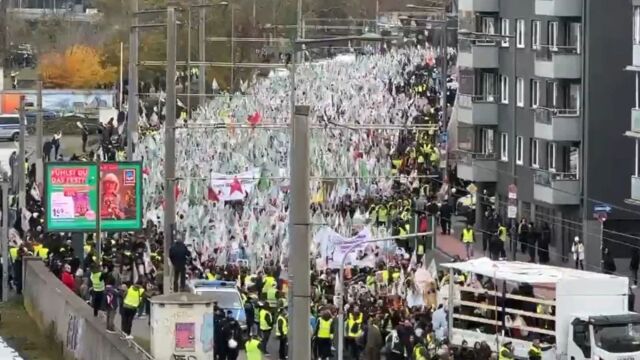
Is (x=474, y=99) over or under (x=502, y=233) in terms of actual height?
over

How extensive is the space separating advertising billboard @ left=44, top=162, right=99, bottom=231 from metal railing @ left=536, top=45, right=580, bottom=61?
68.1ft

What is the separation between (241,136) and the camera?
5912cm

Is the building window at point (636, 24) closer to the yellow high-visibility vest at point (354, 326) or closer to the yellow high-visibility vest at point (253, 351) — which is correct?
the yellow high-visibility vest at point (354, 326)

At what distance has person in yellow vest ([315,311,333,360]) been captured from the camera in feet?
105

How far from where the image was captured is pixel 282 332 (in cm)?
3250

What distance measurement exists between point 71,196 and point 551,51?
21593 mm

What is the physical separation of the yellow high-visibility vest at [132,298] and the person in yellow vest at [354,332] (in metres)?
4.05

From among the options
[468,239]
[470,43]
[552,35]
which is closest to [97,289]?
[468,239]

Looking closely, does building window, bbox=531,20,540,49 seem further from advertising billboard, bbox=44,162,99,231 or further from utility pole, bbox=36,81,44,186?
advertising billboard, bbox=44,162,99,231

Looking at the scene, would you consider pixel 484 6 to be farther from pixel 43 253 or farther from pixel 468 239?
pixel 43 253

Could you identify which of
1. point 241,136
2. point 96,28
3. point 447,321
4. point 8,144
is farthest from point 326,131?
point 96,28

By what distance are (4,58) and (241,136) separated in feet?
213

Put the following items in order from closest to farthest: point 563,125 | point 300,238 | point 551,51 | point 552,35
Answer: point 300,238 < point 563,125 < point 551,51 < point 552,35

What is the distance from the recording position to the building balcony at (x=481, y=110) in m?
63.5
